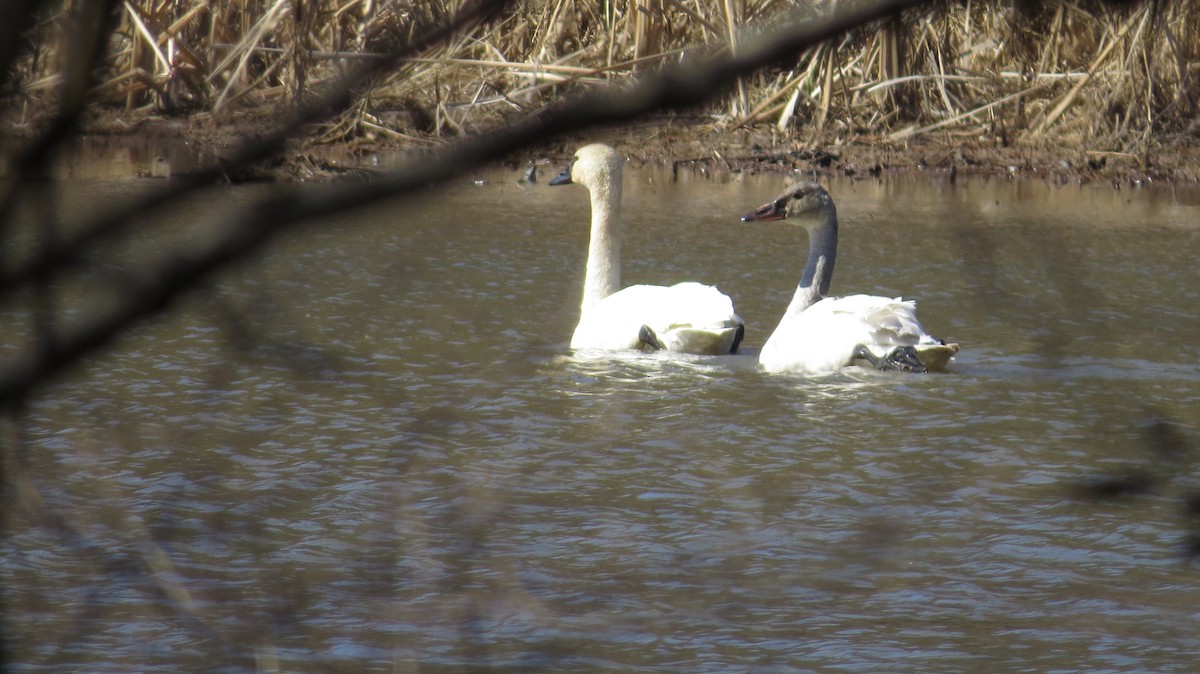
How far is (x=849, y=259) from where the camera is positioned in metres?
10.2

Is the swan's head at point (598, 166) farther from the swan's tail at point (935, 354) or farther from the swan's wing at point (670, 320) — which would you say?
the swan's tail at point (935, 354)

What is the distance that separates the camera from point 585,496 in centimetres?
531

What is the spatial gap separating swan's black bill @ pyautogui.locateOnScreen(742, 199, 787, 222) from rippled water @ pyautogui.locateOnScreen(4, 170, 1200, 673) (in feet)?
2.04

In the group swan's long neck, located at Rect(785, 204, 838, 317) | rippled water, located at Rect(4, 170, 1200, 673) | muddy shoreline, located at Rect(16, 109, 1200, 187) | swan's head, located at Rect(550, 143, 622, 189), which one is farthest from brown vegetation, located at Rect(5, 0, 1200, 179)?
rippled water, located at Rect(4, 170, 1200, 673)

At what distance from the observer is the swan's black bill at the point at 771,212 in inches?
332

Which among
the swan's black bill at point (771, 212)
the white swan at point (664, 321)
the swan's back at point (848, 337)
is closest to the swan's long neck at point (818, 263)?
the swan's black bill at point (771, 212)

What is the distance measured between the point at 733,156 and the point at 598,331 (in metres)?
7.65

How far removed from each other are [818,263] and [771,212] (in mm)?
488

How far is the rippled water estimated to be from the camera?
3.78 m

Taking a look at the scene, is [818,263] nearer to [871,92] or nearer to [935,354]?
[935,354]

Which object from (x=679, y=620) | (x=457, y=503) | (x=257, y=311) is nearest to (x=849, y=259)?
(x=457, y=503)

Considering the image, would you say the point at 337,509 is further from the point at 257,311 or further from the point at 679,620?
the point at 257,311

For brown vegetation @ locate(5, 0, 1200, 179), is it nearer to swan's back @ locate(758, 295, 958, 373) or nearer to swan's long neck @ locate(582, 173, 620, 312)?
swan's long neck @ locate(582, 173, 620, 312)

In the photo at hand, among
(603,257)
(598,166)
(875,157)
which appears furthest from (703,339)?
(875,157)
